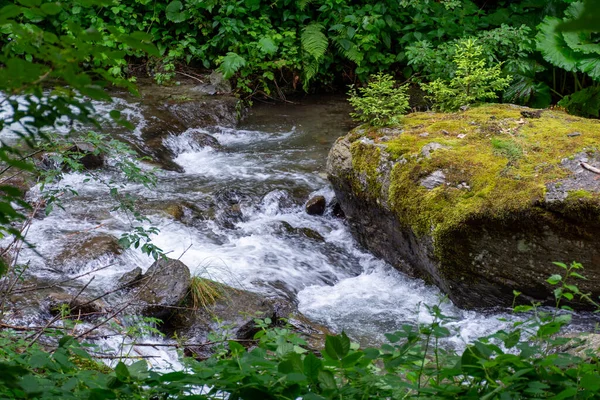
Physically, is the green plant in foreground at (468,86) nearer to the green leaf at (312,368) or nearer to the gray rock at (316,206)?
the gray rock at (316,206)

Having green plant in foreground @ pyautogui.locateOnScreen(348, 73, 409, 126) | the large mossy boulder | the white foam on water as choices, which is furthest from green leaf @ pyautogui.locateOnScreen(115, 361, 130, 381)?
green plant in foreground @ pyautogui.locateOnScreen(348, 73, 409, 126)

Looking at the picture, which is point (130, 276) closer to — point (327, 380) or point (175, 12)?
point (327, 380)

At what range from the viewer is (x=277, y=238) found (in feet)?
21.4

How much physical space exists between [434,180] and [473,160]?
351mm

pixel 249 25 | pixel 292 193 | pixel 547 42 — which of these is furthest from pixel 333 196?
pixel 249 25

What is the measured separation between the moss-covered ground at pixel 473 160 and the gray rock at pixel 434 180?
32mm

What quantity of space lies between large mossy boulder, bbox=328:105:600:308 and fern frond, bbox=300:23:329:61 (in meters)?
4.65

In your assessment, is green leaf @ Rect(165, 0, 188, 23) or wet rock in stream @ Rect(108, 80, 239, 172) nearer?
wet rock in stream @ Rect(108, 80, 239, 172)

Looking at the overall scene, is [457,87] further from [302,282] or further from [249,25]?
[249,25]

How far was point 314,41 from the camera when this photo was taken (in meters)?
10.6

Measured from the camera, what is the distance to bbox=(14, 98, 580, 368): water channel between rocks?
5.36 meters

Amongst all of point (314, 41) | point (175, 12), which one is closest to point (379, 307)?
point (314, 41)

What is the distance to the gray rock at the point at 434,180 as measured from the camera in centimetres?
522

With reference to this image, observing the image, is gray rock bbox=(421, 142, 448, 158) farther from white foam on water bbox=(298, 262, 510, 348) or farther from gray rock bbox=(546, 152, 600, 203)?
white foam on water bbox=(298, 262, 510, 348)
